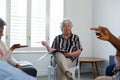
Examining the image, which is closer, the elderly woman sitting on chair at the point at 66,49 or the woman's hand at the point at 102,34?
the woman's hand at the point at 102,34

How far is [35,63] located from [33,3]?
54.1 inches

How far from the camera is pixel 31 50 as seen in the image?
4684 millimetres

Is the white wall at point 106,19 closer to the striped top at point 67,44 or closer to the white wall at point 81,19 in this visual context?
the white wall at point 81,19

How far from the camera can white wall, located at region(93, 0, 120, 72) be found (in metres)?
4.54

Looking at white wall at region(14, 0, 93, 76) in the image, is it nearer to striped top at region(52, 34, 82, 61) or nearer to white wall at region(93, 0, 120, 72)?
white wall at region(93, 0, 120, 72)

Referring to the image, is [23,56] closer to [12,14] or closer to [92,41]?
[12,14]

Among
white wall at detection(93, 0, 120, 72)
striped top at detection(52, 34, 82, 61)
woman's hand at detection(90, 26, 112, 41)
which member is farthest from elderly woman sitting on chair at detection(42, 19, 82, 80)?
woman's hand at detection(90, 26, 112, 41)

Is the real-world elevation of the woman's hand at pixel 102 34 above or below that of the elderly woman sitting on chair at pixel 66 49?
above

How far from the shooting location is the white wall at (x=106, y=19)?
4543mm

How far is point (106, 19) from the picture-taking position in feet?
15.9

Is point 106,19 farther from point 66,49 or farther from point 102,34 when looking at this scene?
point 102,34

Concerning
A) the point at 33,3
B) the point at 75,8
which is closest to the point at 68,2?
the point at 75,8

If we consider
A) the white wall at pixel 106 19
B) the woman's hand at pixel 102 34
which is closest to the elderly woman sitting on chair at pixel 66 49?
the white wall at pixel 106 19

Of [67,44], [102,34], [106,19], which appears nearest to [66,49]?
[67,44]
